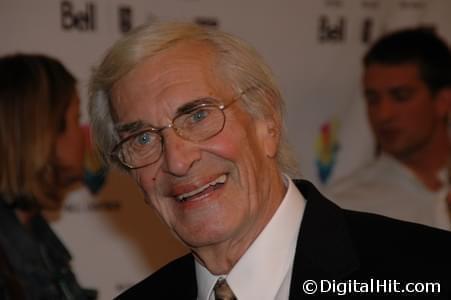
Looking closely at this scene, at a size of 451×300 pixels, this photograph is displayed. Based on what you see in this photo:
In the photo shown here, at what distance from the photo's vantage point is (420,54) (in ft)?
14.2

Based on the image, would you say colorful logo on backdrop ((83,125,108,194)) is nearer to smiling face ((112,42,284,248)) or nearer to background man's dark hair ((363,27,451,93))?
background man's dark hair ((363,27,451,93))

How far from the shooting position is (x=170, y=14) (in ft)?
13.5

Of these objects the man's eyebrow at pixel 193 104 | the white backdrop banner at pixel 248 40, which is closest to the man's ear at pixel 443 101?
the white backdrop banner at pixel 248 40

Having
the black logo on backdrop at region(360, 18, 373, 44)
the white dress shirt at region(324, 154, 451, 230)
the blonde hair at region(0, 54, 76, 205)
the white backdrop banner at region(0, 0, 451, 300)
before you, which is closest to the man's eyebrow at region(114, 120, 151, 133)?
the blonde hair at region(0, 54, 76, 205)

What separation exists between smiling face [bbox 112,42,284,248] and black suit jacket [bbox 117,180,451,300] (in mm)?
152

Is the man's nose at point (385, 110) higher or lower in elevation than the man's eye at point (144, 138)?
lower

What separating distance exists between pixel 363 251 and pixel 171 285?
1.92 ft

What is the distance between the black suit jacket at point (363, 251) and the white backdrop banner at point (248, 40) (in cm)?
186

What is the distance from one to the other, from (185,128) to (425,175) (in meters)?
2.34

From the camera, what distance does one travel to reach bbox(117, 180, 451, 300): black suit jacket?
2.15 meters

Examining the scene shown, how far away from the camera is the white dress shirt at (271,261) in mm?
2281

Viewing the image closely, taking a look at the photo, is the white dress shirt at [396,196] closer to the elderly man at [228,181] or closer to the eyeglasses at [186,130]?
the elderly man at [228,181]

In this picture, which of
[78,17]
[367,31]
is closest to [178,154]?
[78,17]

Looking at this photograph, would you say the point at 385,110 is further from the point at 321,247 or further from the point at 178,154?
the point at 178,154
